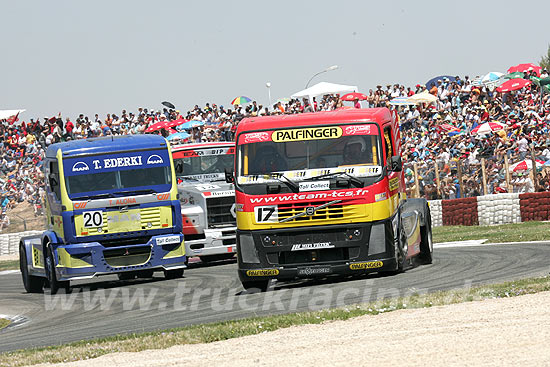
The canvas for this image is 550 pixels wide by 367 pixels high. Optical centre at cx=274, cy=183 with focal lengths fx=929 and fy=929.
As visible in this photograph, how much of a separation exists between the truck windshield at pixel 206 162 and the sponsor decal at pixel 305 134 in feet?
21.9

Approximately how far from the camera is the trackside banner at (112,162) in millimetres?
16531

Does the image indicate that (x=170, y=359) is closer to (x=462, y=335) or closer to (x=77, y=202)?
(x=462, y=335)

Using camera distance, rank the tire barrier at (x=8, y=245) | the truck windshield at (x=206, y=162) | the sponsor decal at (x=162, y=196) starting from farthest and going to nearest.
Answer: the tire barrier at (x=8, y=245)
the truck windshield at (x=206, y=162)
the sponsor decal at (x=162, y=196)

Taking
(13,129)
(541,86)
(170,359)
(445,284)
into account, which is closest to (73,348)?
(170,359)

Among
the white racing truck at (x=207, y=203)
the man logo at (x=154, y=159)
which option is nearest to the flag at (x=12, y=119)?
the white racing truck at (x=207, y=203)

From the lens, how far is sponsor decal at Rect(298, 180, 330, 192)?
42.5 ft

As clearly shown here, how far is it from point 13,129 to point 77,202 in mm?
27010

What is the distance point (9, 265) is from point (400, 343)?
2179 cm

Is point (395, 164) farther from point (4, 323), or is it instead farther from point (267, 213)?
point (4, 323)

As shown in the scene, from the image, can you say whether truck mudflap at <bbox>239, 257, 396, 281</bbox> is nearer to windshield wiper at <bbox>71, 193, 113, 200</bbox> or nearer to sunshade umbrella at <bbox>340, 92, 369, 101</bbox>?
windshield wiper at <bbox>71, 193, 113, 200</bbox>

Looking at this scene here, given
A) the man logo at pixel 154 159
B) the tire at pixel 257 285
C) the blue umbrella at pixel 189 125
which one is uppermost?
the blue umbrella at pixel 189 125

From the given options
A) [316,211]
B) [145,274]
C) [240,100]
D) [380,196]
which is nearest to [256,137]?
[316,211]

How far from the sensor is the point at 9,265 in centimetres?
2761

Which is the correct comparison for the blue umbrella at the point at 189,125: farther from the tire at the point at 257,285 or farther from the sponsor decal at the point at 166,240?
the tire at the point at 257,285
